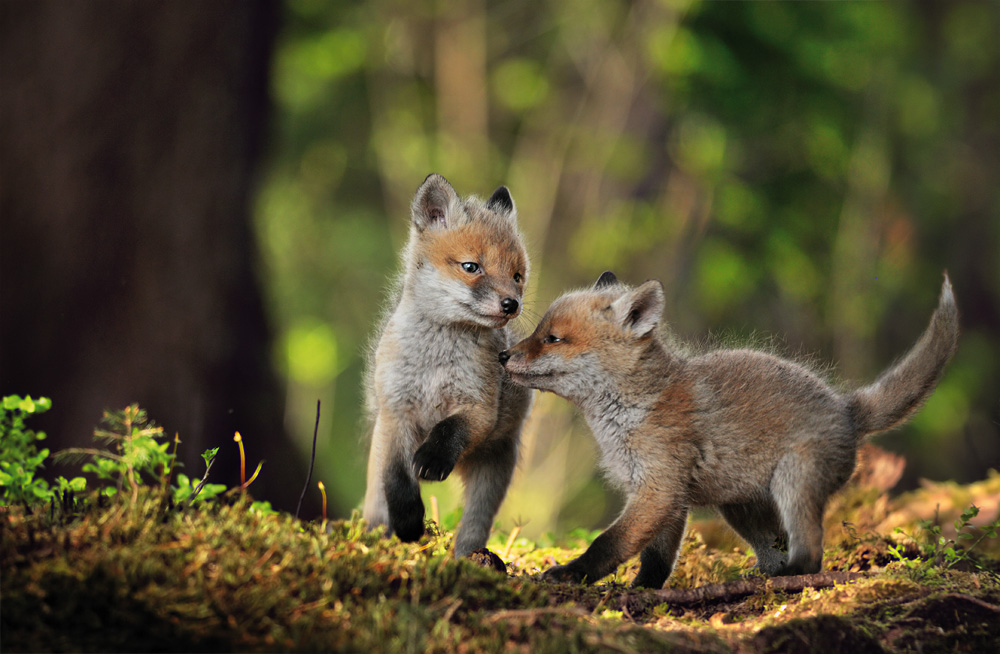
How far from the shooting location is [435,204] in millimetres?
5461

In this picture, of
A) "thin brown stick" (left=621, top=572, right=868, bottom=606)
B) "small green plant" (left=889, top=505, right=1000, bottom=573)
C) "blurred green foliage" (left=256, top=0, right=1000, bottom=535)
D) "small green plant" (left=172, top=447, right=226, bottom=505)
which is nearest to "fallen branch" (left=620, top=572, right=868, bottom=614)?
"thin brown stick" (left=621, top=572, right=868, bottom=606)

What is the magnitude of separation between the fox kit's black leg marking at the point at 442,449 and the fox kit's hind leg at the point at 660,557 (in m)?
1.22

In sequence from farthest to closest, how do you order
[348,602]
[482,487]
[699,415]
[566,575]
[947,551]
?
[482,487] → [699,415] → [947,551] → [566,575] → [348,602]

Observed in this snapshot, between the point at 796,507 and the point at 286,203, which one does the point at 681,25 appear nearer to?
the point at 286,203

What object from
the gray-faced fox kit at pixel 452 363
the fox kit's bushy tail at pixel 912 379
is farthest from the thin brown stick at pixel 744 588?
the gray-faced fox kit at pixel 452 363

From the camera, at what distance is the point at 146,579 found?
9.92 ft

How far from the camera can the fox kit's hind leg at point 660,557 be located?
484 centimetres

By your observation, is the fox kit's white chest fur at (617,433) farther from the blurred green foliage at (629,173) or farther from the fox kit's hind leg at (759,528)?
the blurred green foliage at (629,173)

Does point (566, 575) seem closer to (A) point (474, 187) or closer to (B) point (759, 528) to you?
(B) point (759, 528)

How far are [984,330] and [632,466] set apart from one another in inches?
632

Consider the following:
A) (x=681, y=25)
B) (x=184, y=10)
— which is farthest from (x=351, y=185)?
(x=184, y=10)

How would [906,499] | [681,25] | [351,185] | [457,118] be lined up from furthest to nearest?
[351,185], [457,118], [681,25], [906,499]

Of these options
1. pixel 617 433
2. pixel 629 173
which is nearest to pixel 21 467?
pixel 617 433

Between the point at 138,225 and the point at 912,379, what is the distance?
21.3 feet
